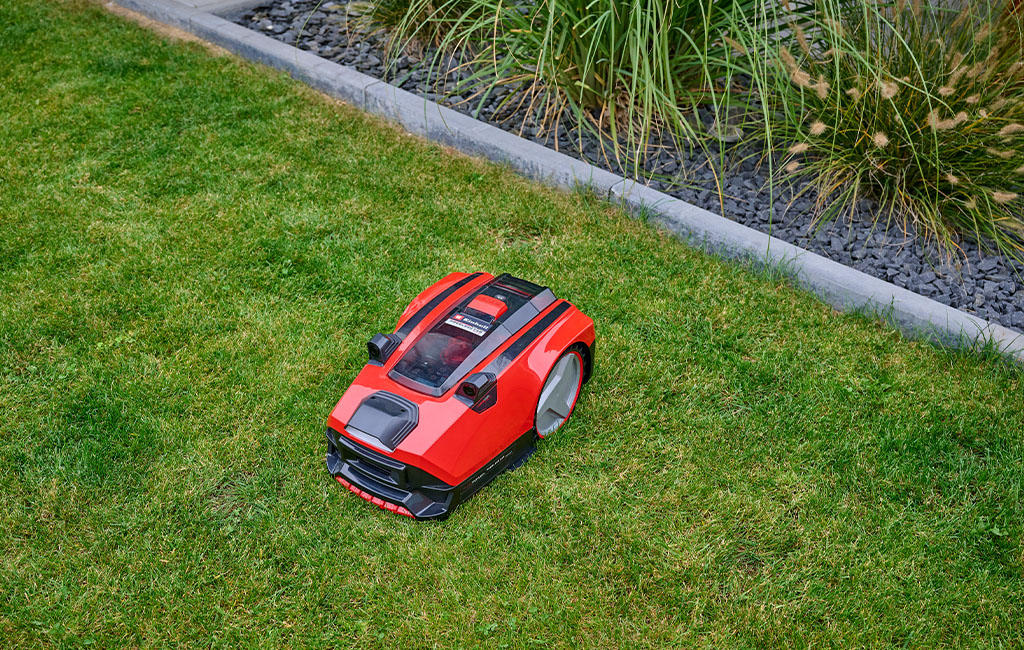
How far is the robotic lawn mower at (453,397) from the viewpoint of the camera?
236cm

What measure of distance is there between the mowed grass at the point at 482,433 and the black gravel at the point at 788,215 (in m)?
0.35

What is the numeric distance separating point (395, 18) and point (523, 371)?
358 centimetres

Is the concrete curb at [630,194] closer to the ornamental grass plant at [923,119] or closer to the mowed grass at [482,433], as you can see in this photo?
the mowed grass at [482,433]

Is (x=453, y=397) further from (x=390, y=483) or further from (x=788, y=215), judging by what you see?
(x=788, y=215)

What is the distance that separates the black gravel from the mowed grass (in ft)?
1.15

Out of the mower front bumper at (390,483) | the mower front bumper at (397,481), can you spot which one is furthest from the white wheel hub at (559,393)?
the mower front bumper at (390,483)

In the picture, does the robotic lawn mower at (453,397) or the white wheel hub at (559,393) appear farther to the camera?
the white wheel hub at (559,393)

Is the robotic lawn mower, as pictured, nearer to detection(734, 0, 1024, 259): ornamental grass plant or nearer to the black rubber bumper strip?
the black rubber bumper strip

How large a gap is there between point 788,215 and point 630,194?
0.74 metres

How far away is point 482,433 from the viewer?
7.97 feet

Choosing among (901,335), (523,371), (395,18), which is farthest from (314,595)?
(395,18)

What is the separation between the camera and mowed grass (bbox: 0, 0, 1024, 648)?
234 centimetres

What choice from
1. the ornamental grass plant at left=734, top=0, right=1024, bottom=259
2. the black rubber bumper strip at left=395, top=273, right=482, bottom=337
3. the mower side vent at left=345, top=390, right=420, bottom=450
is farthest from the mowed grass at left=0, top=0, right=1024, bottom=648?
the ornamental grass plant at left=734, top=0, right=1024, bottom=259

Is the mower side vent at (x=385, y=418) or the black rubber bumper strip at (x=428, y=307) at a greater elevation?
the black rubber bumper strip at (x=428, y=307)
